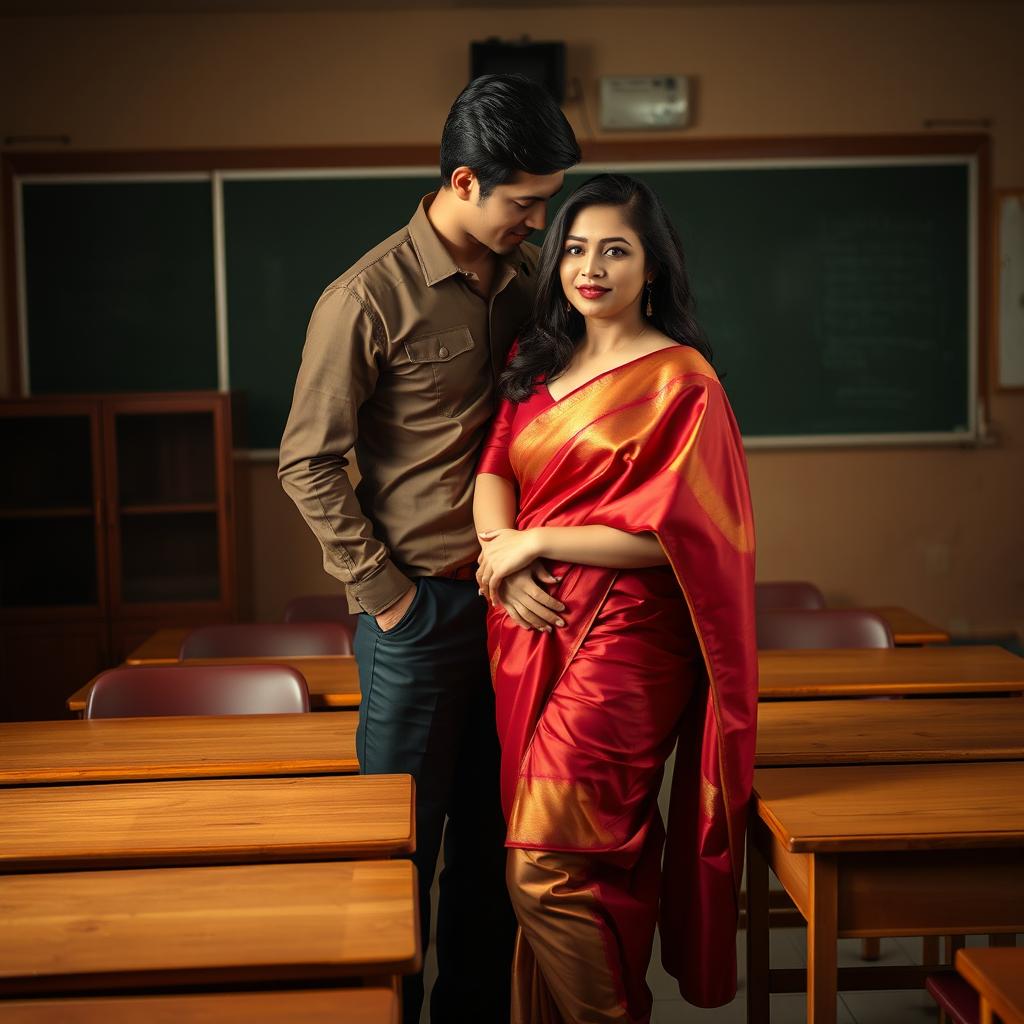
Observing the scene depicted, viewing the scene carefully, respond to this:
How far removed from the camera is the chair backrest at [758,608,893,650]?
3096 mm

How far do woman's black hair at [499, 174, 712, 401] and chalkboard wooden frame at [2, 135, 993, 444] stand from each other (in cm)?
285

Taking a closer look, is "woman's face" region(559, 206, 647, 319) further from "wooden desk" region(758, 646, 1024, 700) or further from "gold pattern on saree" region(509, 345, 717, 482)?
"wooden desk" region(758, 646, 1024, 700)

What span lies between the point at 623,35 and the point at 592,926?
3.80m

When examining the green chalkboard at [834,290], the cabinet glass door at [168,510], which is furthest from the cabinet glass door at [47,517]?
the green chalkboard at [834,290]

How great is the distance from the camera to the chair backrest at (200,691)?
2.48 m

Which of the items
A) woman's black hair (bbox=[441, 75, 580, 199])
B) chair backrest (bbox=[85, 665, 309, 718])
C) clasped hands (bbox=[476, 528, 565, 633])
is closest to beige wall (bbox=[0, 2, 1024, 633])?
chair backrest (bbox=[85, 665, 309, 718])

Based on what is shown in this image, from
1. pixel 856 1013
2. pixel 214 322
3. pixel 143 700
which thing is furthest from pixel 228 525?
pixel 856 1013

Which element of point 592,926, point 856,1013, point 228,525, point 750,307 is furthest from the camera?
point 750,307

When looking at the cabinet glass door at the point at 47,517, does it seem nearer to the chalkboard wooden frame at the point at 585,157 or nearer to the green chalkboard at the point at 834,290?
the chalkboard wooden frame at the point at 585,157

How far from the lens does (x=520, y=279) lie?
6.77 ft

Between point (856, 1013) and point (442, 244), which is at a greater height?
point (442, 244)

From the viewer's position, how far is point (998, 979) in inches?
46.6

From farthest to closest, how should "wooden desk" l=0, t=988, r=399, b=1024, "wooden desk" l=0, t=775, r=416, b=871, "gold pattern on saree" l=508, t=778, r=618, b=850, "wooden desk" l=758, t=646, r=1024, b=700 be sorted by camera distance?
"wooden desk" l=758, t=646, r=1024, b=700 → "gold pattern on saree" l=508, t=778, r=618, b=850 → "wooden desk" l=0, t=775, r=416, b=871 → "wooden desk" l=0, t=988, r=399, b=1024

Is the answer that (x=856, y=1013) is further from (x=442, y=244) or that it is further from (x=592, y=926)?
(x=442, y=244)
